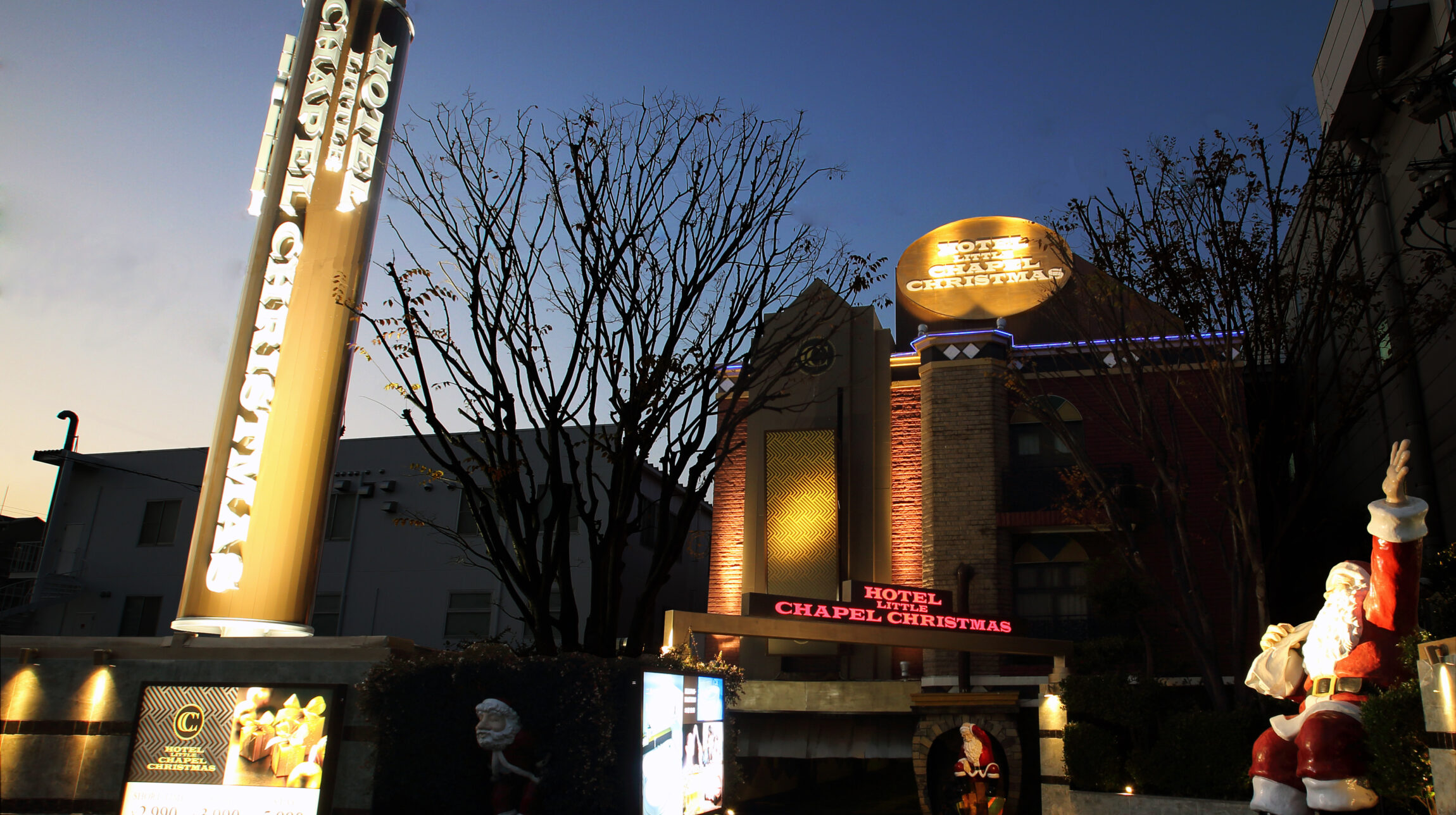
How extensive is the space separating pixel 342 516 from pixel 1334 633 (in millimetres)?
22586

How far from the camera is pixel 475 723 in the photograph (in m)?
7.29

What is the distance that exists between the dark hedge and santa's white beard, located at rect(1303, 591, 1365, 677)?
14.5 ft

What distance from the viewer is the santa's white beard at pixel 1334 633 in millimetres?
5691

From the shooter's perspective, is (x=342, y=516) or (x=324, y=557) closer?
(x=324, y=557)

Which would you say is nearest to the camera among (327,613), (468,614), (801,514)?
(801,514)

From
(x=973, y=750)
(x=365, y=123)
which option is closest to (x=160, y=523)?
(x=365, y=123)

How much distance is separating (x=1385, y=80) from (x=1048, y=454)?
8710 millimetres

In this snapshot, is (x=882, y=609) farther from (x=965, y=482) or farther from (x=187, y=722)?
(x=187, y=722)

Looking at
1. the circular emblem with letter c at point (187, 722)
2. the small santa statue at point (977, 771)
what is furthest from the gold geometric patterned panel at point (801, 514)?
the circular emblem with letter c at point (187, 722)

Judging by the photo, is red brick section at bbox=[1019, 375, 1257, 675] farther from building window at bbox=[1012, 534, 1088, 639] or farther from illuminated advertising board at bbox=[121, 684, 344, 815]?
illuminated advertising board at bbox=[121, 684, 344, 815]

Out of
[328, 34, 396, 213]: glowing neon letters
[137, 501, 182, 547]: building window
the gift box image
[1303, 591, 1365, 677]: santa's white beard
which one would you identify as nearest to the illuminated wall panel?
[328, 34, 396, 213]: glowing neon letters

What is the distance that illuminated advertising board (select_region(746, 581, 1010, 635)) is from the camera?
1458 cm

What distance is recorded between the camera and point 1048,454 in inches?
773

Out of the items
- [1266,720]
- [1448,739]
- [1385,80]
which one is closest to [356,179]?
[1448,739]
